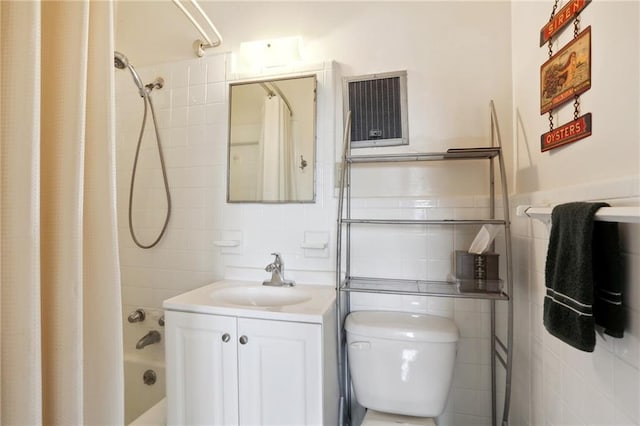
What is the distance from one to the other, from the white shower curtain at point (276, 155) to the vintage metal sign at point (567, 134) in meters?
1.03

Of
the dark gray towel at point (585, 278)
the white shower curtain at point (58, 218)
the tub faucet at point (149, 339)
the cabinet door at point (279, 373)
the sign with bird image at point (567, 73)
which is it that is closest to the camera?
the white shower curtain at point (58, 218)

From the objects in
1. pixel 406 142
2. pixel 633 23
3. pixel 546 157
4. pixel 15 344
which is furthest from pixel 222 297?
pixel 633 23

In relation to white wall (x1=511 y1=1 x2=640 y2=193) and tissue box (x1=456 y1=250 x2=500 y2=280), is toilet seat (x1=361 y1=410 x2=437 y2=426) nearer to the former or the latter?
tissue box (x1=456 y1=250 x2=500 y2=280)

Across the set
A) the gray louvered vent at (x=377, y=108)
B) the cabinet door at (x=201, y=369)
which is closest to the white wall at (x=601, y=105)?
the gray louvered vent at (x=377, y=108)

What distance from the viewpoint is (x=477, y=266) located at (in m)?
1.13

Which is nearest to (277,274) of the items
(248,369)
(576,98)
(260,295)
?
(260,295)

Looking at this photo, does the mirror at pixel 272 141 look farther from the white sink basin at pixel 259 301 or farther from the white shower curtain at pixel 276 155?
the white sink basin at pixel 259 301

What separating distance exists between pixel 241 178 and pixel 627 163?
143 cm

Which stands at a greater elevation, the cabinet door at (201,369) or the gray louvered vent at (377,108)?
the gray louvered vent at (377,108)

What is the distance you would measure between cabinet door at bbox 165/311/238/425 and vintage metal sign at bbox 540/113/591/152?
1264 mm

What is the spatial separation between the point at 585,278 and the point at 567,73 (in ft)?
2.08

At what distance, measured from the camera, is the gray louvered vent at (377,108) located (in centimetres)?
138

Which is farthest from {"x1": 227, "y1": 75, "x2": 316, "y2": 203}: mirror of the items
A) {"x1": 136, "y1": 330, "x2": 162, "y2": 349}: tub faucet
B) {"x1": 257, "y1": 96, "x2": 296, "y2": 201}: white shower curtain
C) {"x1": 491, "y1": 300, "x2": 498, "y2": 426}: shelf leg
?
{"x1": 491, "y1": 300, "x2": 498, "y2": 426}: shelf leg

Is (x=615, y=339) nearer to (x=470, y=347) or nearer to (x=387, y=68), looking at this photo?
(x=470, y=347)
